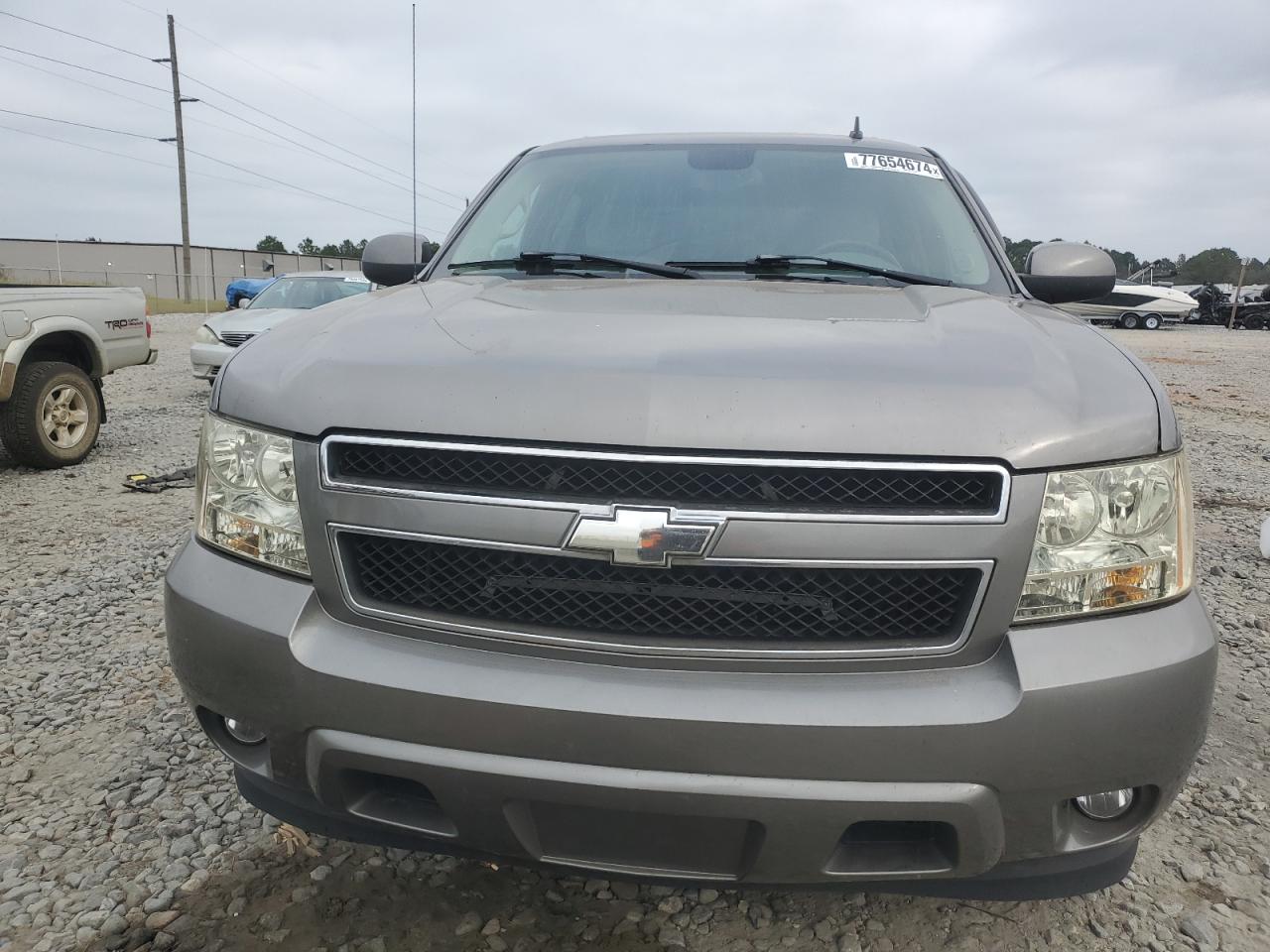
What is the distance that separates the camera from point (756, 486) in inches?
58.5

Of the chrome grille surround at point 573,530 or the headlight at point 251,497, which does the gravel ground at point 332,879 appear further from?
the headlight at point 251,497

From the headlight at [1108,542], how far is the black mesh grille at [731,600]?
14 cm

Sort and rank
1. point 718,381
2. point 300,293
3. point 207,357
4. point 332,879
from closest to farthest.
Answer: point 718,381 → point 332,879 → point 207,357 → point 300,293

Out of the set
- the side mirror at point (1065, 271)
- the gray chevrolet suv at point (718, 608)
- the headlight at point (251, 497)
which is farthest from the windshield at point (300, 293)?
the gray chevrolet suv at point (718, 608)

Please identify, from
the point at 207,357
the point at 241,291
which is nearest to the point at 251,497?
the point at 207,357

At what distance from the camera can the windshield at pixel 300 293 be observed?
1212 centimetres

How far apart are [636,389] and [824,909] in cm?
132

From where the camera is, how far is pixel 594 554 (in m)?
1.48

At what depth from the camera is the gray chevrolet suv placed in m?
1.45

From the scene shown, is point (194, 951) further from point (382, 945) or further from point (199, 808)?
point (199, 808)

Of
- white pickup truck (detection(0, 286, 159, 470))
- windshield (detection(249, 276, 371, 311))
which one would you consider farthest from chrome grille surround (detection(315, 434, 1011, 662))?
windshield (detection(249, 276, 371, 311))

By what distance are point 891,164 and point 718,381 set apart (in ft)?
5.94

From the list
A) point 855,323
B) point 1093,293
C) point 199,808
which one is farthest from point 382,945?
point 1093,293

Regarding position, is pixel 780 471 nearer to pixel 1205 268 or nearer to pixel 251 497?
pixel 251 497
